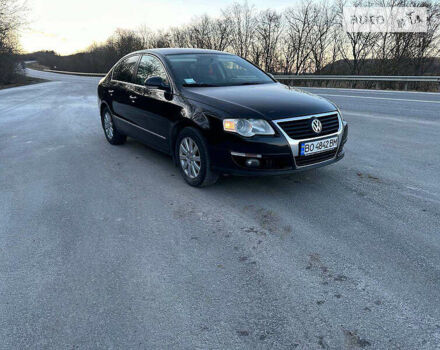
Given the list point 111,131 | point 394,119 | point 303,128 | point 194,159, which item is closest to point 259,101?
point 303,128

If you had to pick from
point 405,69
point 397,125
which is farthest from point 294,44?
point 397,125

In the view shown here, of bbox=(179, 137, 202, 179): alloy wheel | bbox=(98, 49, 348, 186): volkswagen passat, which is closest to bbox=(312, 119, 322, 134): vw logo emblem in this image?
bbox=(98, 49, 348, 186): volkswagen passat

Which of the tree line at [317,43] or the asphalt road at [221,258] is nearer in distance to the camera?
the asphalt road at [221,258]

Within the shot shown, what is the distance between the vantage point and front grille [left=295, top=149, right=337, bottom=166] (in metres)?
3.74

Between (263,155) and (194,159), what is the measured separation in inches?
36.5

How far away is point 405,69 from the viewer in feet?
83.9

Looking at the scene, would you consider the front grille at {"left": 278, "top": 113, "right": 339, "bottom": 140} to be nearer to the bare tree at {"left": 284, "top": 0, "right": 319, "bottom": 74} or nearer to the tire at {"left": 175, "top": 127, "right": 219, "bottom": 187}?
the tire at {"left": 175, "top": 127, "right": 219, "bottom": 187}

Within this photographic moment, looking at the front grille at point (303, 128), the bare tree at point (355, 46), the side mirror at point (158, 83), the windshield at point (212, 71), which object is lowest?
the front grille at point (303, 128)

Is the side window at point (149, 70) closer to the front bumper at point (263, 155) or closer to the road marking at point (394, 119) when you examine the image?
the front bumper at point (263, 155)

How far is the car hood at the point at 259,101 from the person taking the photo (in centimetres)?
372

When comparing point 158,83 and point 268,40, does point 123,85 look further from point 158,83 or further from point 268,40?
point 268,40

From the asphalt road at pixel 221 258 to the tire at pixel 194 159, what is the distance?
15cm

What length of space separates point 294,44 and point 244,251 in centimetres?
3512

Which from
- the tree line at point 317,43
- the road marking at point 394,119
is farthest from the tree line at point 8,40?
the road marking at point 394,119
